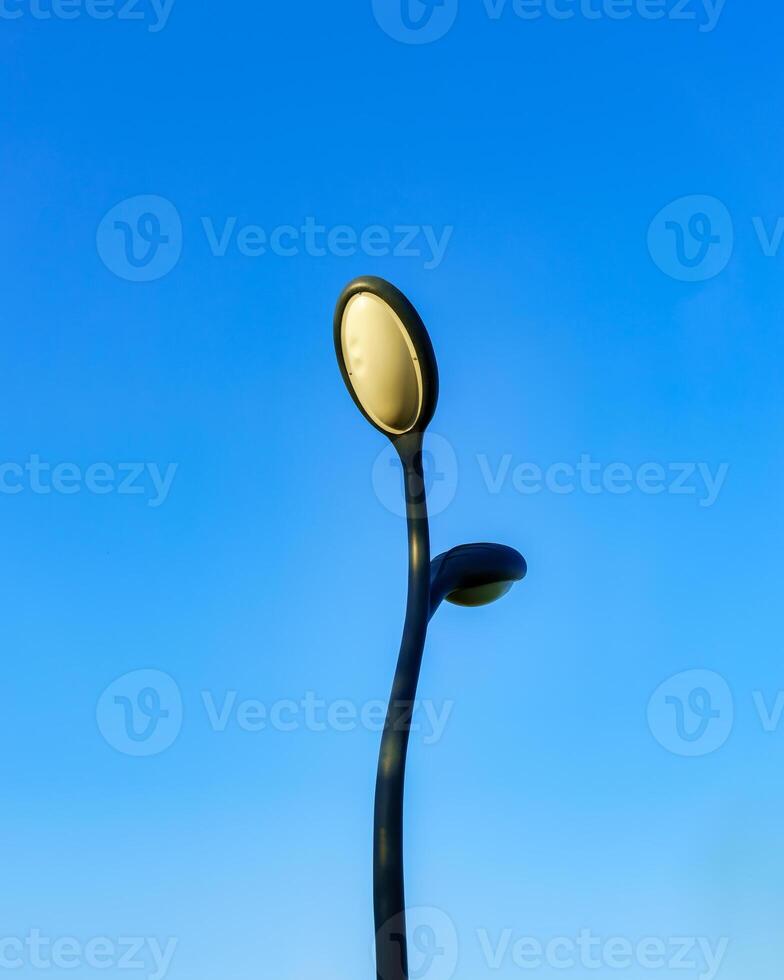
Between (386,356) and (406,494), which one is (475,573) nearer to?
(406,494)

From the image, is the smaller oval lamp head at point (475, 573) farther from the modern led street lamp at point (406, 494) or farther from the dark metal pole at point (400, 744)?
the dark metal pole at point (400, 744)

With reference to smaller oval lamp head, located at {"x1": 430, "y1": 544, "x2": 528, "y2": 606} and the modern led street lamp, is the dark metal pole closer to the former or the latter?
the modern led street lamp

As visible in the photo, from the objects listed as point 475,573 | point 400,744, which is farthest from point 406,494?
point 400,744

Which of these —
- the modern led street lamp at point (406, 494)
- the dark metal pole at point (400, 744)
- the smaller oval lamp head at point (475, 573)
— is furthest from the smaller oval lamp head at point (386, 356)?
the smaller oval lamp head at point (475, 573)

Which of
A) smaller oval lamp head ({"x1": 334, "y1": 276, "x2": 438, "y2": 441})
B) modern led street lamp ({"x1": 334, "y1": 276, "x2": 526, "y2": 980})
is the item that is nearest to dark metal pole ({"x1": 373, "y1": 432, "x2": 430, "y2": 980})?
modern led street lamp ({"x1": 334, "y1": 276, "x2": 526, "y2": 980})

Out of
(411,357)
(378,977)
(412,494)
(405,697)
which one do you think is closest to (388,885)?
(378,977)

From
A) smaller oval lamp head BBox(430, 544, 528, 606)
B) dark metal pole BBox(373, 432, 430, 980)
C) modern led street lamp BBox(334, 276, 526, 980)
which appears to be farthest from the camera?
smaller oval lamp head BBox(430, 544, 528, 606)

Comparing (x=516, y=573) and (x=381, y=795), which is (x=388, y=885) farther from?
(x=516, y=573)
